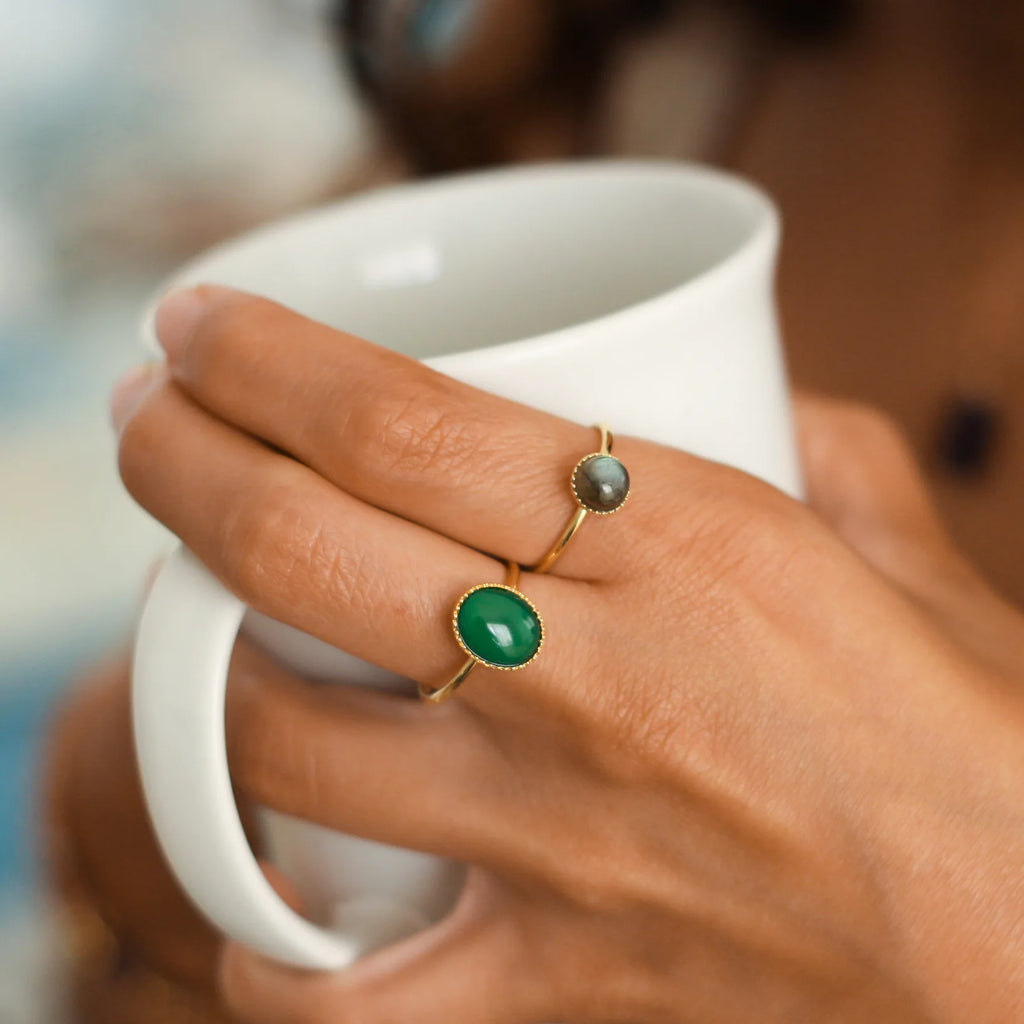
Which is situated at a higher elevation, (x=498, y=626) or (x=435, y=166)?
(x=498, y=626)

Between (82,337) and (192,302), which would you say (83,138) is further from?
(192,302)

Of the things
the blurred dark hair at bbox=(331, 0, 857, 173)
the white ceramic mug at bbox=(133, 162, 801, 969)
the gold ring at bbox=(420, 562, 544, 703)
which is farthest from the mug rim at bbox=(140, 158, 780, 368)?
the blurred dark hair at bbox=(331, 0, 857, 173)

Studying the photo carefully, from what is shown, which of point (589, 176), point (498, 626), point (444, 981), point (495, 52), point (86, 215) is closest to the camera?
point (498, 626)

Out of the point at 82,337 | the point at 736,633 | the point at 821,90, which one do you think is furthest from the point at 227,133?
the point at 736,633

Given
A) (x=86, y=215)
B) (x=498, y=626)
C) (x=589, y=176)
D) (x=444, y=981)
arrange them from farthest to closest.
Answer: (x=86, y=215)
(x=589, y=176)
(x=444, y=981)
(x=498, y=626)

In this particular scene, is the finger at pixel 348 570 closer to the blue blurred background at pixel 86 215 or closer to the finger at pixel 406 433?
the finger at pixel 406 433

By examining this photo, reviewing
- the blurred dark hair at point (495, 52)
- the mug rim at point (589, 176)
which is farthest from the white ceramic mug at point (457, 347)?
the blurred dark hair at point (495, 52)

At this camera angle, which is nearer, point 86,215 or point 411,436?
point 411,436

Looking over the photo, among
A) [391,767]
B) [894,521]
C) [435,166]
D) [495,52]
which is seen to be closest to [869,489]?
[894,521]

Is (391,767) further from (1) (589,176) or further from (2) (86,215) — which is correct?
(2) (86,215)
